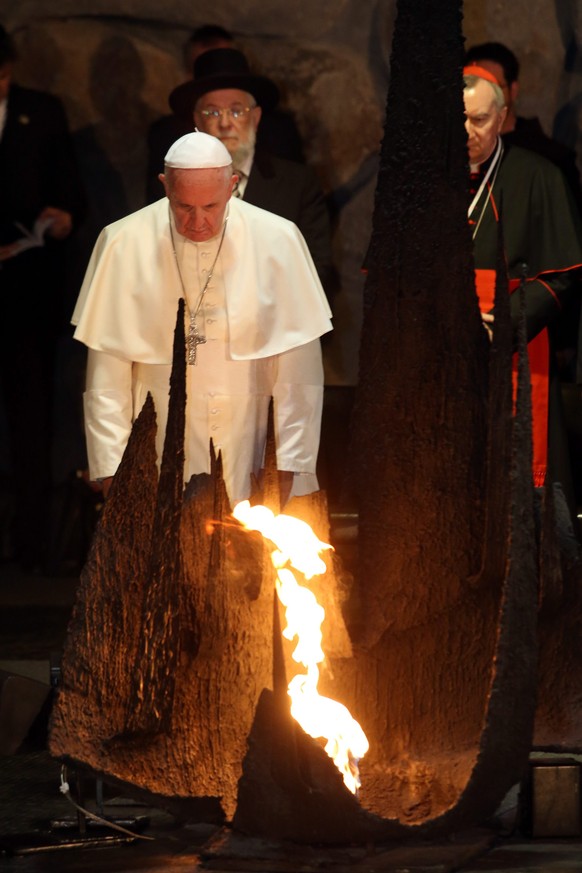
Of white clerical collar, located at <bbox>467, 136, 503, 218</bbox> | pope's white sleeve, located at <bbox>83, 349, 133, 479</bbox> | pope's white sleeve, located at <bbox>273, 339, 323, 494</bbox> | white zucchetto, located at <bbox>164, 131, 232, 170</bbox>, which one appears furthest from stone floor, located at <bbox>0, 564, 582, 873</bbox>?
white clerical collar, located at <bbox>467, 136, 503, 218</bbox>

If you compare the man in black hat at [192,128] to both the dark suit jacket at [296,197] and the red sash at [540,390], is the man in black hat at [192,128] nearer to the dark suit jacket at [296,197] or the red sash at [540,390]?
the dark suit jacket at [296,197]

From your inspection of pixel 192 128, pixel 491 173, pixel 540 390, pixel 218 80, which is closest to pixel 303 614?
pixel 540 390

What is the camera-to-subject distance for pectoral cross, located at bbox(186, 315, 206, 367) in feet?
17.0

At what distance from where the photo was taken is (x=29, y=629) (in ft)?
23.7

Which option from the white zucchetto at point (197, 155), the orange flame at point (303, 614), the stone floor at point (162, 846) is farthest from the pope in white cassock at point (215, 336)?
the stone floor at point (162, 846)

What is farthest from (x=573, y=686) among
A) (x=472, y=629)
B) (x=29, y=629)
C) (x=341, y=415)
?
(x=29, y=629)

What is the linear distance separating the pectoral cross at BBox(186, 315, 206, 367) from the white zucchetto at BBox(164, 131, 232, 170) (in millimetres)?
570

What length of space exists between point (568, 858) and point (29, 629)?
3407 mm

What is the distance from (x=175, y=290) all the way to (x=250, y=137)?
5.78 feet

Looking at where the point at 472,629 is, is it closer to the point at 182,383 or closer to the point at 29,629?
the point at 182,383

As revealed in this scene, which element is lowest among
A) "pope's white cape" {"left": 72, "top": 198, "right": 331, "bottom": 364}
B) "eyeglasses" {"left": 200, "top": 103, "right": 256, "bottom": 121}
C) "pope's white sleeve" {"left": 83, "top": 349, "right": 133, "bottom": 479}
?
"pope's white sleeve" {"left": 83, "top": 349, "right": 133, "bottom": 479}

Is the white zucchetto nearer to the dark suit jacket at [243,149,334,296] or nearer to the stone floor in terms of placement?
the stone floor

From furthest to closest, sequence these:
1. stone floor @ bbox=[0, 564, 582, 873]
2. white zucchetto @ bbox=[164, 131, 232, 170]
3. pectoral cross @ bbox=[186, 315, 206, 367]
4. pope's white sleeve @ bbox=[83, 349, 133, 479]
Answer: pectoral cross @ bbox=[186, 315, 206, 367]
pope's white sleeve @ bbox=[83, 349, 133, 479]
white zucchetto @ bbox=[164, 131, 232, 170]
stone floor @ bbox=[0, 564, 582, 873]

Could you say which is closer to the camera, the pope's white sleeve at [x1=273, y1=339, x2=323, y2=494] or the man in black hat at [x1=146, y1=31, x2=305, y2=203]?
the pope's white sleeve at [x1=273, y1=339, x2=323, y2=494]
